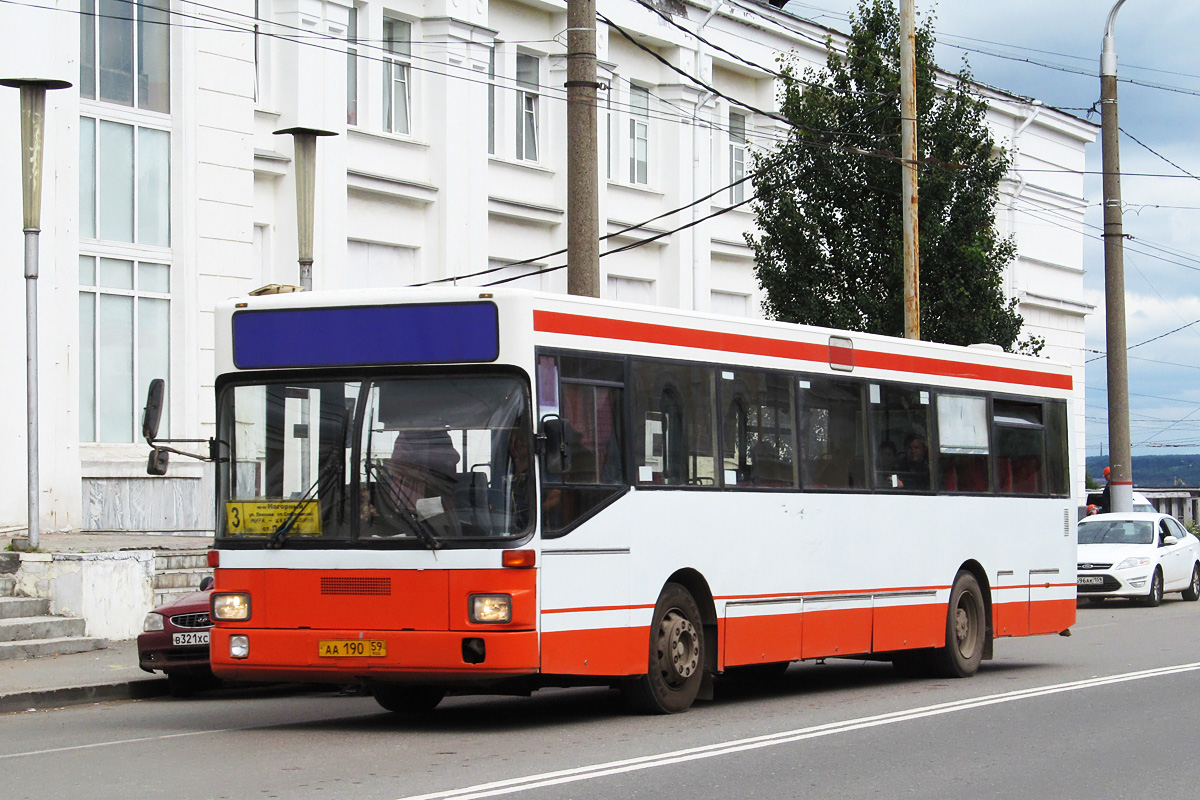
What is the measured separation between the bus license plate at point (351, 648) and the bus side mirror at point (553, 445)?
4.89 ft

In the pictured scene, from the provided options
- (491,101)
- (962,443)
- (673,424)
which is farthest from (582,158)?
(491,101)

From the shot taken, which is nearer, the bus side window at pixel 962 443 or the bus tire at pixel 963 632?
the bus side window at pixel 962 443

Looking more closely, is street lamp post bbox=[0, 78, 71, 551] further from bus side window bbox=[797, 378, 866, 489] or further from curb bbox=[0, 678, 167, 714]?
bus side window bbox=[797, 378, 866, 489]

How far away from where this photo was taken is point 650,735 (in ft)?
35.8

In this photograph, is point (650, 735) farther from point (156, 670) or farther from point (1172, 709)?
point (156, 670)

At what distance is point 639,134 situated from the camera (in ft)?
109

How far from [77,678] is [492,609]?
5.92m

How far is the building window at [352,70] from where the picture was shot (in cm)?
2711

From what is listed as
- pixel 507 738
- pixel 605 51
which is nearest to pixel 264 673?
pixel 507 738

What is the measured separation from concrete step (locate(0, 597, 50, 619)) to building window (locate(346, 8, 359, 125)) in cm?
1163

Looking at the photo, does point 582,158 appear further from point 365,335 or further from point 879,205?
point 879,205

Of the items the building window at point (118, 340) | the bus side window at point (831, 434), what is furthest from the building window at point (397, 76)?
the bus side window at point (831, 434)

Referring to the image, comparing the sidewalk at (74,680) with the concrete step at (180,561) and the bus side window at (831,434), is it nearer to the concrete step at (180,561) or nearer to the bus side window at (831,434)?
the concrete step at (180,561)

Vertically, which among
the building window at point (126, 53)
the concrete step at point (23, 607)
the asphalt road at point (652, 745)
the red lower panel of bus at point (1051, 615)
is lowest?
the asphalt road at point (652, 745)
